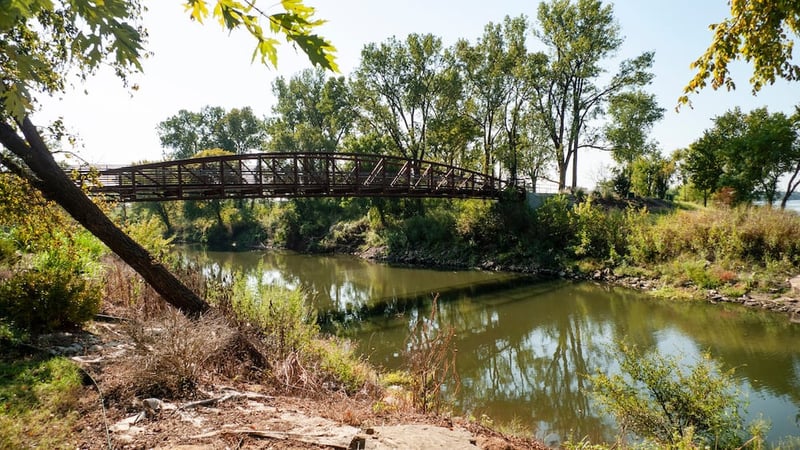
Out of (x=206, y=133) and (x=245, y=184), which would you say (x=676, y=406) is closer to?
(x=245, y=184)

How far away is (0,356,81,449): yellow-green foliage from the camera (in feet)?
9.64

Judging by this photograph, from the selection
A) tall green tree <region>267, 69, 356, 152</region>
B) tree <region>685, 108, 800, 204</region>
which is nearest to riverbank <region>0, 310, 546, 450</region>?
tree <region>685, 108, 800, 204</region>

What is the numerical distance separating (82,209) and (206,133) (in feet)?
180

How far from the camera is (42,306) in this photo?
18.0 feet

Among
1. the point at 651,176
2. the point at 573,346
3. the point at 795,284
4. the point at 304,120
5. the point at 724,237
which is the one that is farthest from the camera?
the point at 304,120

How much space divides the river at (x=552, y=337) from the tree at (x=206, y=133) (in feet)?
129

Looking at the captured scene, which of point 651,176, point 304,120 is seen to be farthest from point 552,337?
point 304,120

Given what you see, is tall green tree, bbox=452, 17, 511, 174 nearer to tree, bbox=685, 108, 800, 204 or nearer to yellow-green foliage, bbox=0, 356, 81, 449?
tree, bbox=685, 108, 800, 204

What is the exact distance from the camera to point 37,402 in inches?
140

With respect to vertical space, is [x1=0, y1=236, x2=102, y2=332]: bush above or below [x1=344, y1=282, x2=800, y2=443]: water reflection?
above

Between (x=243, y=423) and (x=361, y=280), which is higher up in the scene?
(x=243, y=423)

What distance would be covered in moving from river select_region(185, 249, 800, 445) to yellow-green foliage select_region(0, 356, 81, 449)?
3432mm

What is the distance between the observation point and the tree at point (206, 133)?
54250mm

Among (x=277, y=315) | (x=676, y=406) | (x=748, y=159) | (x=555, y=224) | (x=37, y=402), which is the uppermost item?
(x=748, y=159)
